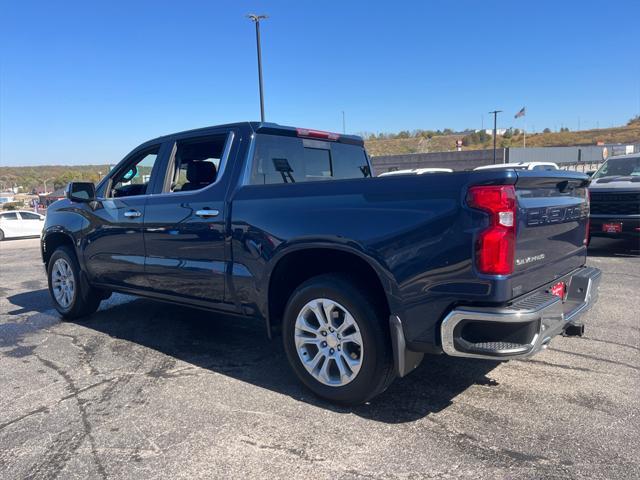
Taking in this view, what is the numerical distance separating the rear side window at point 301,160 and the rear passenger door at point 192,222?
26cm

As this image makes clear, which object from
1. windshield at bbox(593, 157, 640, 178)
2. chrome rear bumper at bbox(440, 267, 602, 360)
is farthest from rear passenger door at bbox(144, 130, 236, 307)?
windshield at bbox(593, 157, 640, 178)

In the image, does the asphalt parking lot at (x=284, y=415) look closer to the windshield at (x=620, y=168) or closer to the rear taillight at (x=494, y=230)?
the rear taillight at (x=494, y=230)

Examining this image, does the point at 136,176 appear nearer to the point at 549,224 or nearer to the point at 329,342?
the point at 329,342

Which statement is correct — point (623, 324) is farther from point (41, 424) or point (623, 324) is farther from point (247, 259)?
point (41, 424)

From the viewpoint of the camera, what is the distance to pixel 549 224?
10.5 feet

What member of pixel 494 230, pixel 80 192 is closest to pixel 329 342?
pixel 494 230

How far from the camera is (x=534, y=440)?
2939 mm

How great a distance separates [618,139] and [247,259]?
283 ft

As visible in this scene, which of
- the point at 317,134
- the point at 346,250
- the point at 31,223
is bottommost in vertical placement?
the point at 31,223

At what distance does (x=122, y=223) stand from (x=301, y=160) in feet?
6.14

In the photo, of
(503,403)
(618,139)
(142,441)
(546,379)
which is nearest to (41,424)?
(142,441)

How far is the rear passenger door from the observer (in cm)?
405

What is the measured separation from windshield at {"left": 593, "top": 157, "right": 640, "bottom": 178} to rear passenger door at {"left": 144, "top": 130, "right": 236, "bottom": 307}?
8.80 meters

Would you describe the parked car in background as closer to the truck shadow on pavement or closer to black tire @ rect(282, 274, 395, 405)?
the truck shadow on pavement
